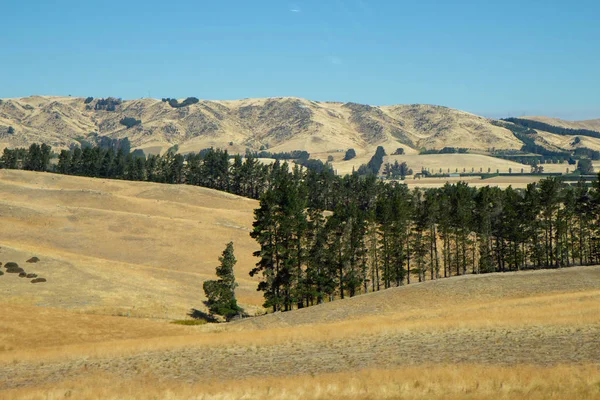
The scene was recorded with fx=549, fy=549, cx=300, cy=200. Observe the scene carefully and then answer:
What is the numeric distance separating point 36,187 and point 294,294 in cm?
11010

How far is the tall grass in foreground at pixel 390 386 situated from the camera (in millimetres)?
18781

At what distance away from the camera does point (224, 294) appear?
232ft

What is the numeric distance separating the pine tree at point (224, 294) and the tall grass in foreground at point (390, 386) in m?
44.3

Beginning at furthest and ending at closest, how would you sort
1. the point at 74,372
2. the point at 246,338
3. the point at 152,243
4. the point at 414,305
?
the point at 152,243 < the point at 414,305 < the point at 246,338 < the point at 74,372

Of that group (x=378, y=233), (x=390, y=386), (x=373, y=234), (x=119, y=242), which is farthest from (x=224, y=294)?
(x=390, y=386)

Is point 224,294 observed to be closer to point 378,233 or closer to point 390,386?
point 378,233

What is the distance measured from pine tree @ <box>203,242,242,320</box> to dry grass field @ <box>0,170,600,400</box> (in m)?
3.77

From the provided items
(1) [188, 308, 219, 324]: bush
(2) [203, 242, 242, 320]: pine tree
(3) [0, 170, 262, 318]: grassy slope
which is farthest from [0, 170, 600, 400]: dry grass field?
(2) [203, 242, 242, 320]: pine tree

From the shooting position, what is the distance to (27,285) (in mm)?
66875

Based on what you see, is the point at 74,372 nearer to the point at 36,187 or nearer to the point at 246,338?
the point at 246,338

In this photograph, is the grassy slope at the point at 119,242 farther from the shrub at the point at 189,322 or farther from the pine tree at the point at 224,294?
the pine tree at the point at 224,294

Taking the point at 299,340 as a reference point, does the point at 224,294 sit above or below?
below

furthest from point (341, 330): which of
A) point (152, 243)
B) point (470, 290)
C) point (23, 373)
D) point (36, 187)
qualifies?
point (36, 187)

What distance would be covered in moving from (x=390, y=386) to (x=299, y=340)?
14.6 metres
